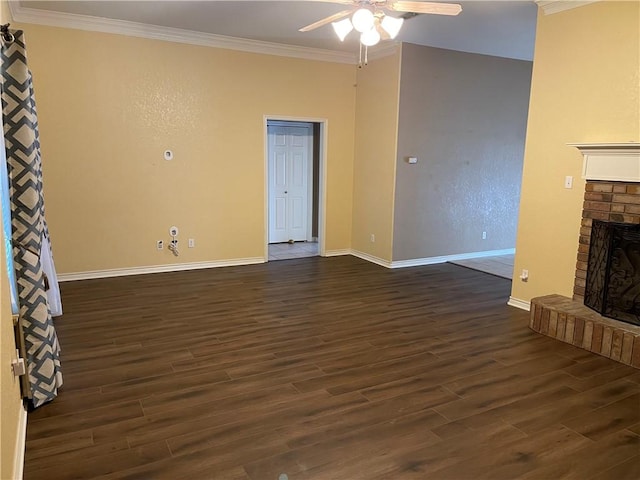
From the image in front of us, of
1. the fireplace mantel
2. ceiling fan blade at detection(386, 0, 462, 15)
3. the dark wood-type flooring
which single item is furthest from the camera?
the fireplace mantel

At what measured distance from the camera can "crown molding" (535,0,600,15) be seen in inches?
151

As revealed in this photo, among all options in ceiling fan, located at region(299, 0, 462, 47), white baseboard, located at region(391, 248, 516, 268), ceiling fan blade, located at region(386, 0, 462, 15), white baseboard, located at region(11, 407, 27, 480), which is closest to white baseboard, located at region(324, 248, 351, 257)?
white baseboard, located at region(391, 248, 516, 268)

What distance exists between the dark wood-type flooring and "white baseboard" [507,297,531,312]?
0.33 ft

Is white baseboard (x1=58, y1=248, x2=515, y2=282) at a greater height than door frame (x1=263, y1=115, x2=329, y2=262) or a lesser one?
lesser

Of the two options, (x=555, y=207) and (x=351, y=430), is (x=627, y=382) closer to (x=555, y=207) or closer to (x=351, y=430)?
(x=555, y=207)

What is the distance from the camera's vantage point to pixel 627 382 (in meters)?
3.07

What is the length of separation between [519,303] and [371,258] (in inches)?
94.6

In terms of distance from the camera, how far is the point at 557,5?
3.98 m

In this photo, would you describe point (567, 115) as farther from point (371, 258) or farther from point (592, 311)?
point (371, 258)

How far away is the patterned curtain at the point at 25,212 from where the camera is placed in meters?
2.58

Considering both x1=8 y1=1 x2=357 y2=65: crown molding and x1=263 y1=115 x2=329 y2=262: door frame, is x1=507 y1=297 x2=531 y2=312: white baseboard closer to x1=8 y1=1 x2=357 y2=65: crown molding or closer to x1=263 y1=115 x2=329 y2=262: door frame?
x1=263 y1=115 x2=329 y2=262: door frame

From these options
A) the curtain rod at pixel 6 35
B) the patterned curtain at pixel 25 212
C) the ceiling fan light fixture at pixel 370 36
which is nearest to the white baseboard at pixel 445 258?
the ceiling fan light fixture at pixel 370 36

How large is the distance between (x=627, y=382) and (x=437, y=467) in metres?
1.75

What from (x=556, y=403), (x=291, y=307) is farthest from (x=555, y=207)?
(x=291, y=307)
